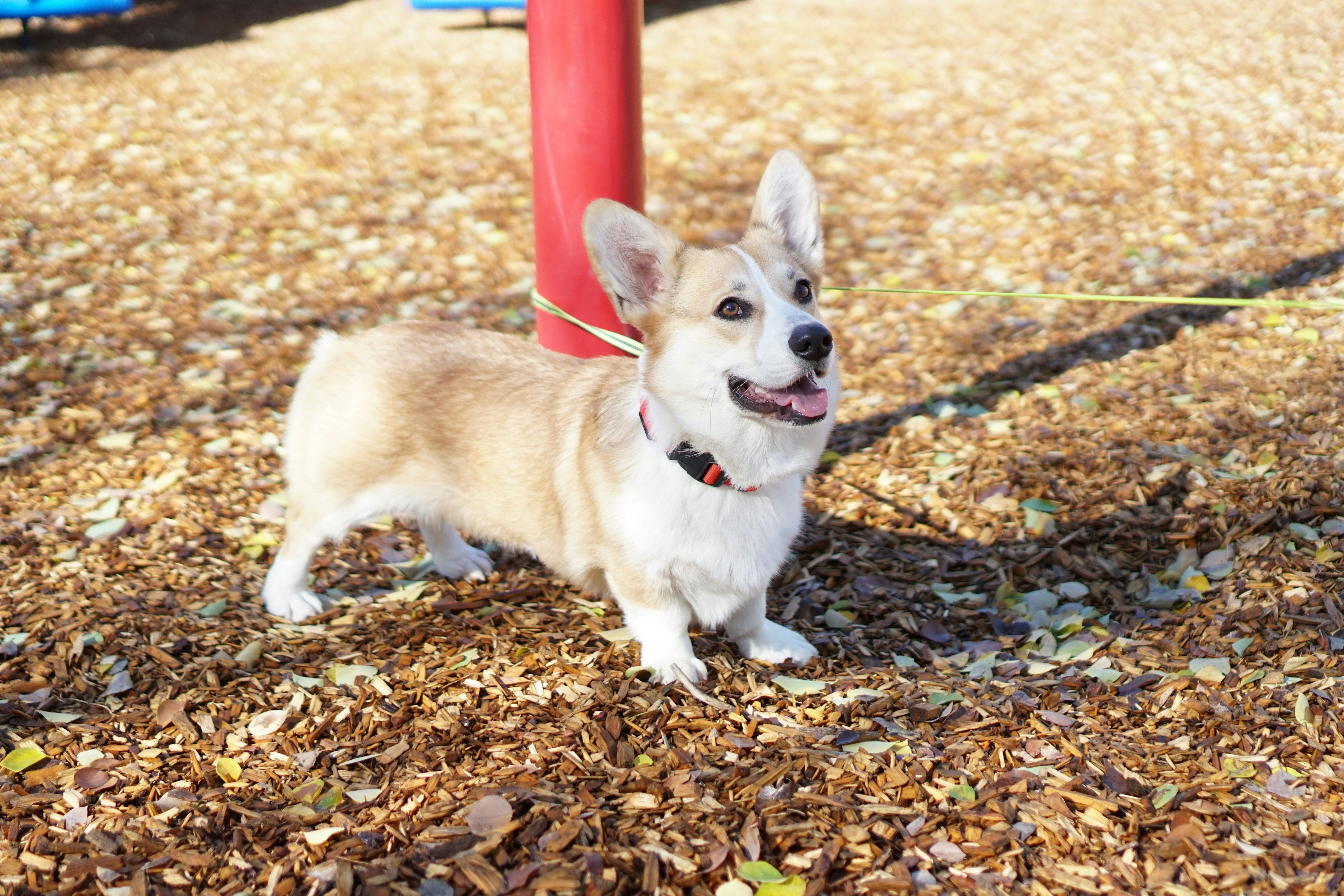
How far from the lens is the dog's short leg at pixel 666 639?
3207 millimetres

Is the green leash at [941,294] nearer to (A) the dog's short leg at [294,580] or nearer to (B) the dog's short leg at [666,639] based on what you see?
(B) the dog's short leg at [666,639]

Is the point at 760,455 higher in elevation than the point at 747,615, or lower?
higher

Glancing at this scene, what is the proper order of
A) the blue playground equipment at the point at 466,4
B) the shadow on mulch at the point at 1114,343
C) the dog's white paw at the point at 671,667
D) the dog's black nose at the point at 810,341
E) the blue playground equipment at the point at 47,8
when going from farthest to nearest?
the blue playground equipment at the point at 466,4 → the blue playground equipment at the point at 47,8 → the shadow on mulch at the point at 1114,343 → the dog's white paw at the point at 671,667 → the dog's black nose at the point at 810,341

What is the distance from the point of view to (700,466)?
297 cm

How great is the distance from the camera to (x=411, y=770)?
2777 mm

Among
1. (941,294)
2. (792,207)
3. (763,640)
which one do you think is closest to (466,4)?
(941,294)

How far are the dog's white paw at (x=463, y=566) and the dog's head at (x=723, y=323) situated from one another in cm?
134

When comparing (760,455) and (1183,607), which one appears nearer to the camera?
(760,455)

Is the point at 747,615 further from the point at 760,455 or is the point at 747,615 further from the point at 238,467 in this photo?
the point at 238,467

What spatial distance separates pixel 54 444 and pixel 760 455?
3.58 m

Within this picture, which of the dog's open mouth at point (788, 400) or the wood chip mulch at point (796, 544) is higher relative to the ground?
the dog's open mouth at point (788, 400)

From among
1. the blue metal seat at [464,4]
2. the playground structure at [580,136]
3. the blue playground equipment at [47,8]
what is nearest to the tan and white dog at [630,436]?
the playground structure at [580,136]

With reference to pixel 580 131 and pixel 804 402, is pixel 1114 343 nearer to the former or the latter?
pixel 580 131

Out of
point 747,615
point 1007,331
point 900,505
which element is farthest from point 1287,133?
point 747,615
